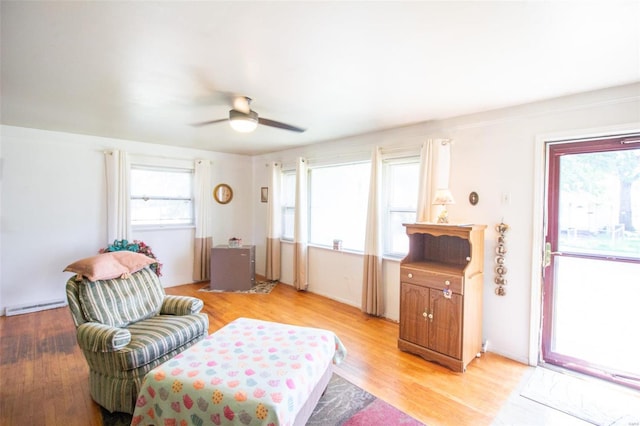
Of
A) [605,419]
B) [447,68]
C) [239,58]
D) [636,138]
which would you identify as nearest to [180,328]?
[239,58]

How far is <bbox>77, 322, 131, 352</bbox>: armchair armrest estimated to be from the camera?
1.94m

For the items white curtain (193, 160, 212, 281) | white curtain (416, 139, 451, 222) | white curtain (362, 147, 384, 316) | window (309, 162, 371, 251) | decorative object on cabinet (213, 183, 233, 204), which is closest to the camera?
white curtain (416, 139, 451, 222)

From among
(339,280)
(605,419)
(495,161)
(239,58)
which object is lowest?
(605,419)

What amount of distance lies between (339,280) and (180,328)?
2469mm

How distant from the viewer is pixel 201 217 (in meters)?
5.16

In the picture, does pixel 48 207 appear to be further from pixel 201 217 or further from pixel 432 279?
pixel 432 279

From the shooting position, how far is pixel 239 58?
6.20 feet

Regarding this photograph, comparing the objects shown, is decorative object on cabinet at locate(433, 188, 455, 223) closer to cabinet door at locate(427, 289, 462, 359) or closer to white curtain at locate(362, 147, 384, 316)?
cabinet door at locate(427, 289, 462, 359)

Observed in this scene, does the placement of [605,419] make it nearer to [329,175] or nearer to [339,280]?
[339,280]

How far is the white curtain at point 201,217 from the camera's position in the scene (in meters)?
5.12

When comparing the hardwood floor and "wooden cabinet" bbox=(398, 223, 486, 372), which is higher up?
"wooden cabinet" bbox=(398, 223, 486, 372)

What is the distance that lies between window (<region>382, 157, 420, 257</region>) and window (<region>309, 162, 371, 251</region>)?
396mm

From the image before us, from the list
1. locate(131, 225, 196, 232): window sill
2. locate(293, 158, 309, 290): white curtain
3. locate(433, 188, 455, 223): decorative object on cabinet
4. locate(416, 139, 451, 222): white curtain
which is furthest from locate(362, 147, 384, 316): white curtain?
locate(131, 225, 196, 232): window sill

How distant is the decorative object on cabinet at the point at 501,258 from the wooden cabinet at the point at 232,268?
11.5 ft
